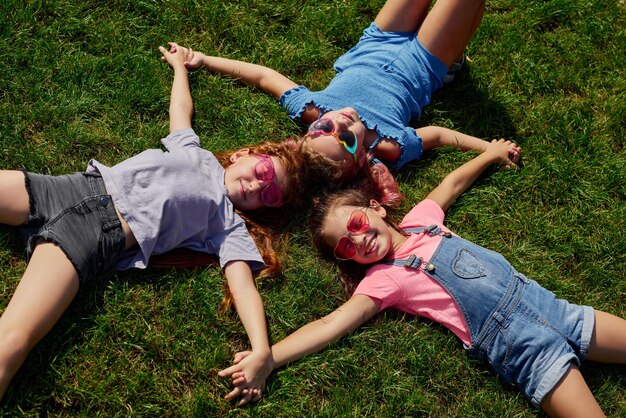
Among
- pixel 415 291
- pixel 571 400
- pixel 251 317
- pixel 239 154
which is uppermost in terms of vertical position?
pixel 239 154

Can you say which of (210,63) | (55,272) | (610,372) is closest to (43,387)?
(55,272)

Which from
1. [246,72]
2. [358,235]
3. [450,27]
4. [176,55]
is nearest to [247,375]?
[358,235]

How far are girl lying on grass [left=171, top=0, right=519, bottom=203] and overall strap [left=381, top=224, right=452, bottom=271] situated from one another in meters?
0.36

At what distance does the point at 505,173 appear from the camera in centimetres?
454

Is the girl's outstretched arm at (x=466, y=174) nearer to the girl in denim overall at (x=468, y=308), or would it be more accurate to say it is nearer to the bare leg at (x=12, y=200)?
the girl in denim overall at (x=468, y=308)

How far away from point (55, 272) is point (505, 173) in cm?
293

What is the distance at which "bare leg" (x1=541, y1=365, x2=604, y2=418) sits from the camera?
3.56 m

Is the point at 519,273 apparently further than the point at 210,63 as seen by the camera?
No

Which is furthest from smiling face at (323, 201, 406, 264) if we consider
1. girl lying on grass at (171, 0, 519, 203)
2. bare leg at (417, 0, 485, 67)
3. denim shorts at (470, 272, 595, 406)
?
bare leg at (417, 0, 485, 67)

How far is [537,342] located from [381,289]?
2.94 feet

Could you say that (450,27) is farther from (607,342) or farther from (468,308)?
(607,342)

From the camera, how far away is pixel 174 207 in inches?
148

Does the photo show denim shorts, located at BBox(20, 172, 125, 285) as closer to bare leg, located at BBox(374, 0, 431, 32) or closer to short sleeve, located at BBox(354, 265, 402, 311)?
short sleeve, located at BBox(354, 265, 402, 311)

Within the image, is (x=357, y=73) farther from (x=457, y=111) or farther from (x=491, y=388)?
(x=491, y=388)
